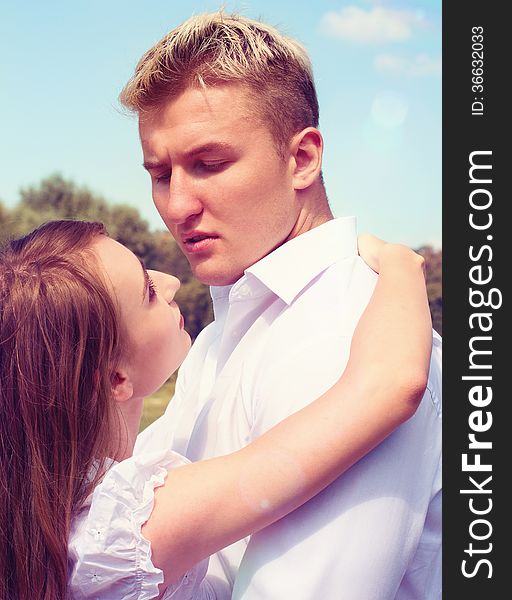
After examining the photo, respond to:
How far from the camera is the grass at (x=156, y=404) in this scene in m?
10.7

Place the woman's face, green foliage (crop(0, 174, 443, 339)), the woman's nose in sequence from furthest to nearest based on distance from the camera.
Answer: green foliage (crop(0, 174, 443, 339)) → the woman's nose → the woman's face

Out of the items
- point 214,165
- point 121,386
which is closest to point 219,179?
point 214,165

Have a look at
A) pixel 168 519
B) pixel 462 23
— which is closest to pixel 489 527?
pixel 168 519

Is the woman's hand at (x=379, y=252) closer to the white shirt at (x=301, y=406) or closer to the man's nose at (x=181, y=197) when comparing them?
the white shirt at (x=301, y=406)

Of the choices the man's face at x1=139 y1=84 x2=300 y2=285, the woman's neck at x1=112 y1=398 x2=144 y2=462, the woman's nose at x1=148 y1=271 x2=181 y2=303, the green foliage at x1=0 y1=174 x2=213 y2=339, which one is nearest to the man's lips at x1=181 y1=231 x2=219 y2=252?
the man's face at x1=139 y1=84 x2=300 y2=285

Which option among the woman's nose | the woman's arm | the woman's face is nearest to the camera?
the woman's arm

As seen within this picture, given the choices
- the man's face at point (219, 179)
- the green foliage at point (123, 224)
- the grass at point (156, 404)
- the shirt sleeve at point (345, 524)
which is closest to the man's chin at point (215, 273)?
the man's face at point (219, 179)

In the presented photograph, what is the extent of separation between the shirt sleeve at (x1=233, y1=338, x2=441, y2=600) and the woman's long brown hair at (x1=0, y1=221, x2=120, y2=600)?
12.5 inches

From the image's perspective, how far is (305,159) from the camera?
1812 millimetres

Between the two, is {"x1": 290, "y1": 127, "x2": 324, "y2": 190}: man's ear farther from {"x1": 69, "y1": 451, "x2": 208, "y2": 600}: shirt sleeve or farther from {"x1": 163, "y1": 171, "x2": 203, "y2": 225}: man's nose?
{"x1": 69, "y1": 451, "x2": 208, "y2": 600}: shirt sleeve

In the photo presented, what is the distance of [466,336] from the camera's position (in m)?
1.56

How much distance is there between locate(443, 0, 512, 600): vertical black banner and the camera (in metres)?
1.53

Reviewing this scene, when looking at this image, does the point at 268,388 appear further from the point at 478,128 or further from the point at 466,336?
the point at 478,128

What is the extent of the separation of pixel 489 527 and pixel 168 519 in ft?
2.06
